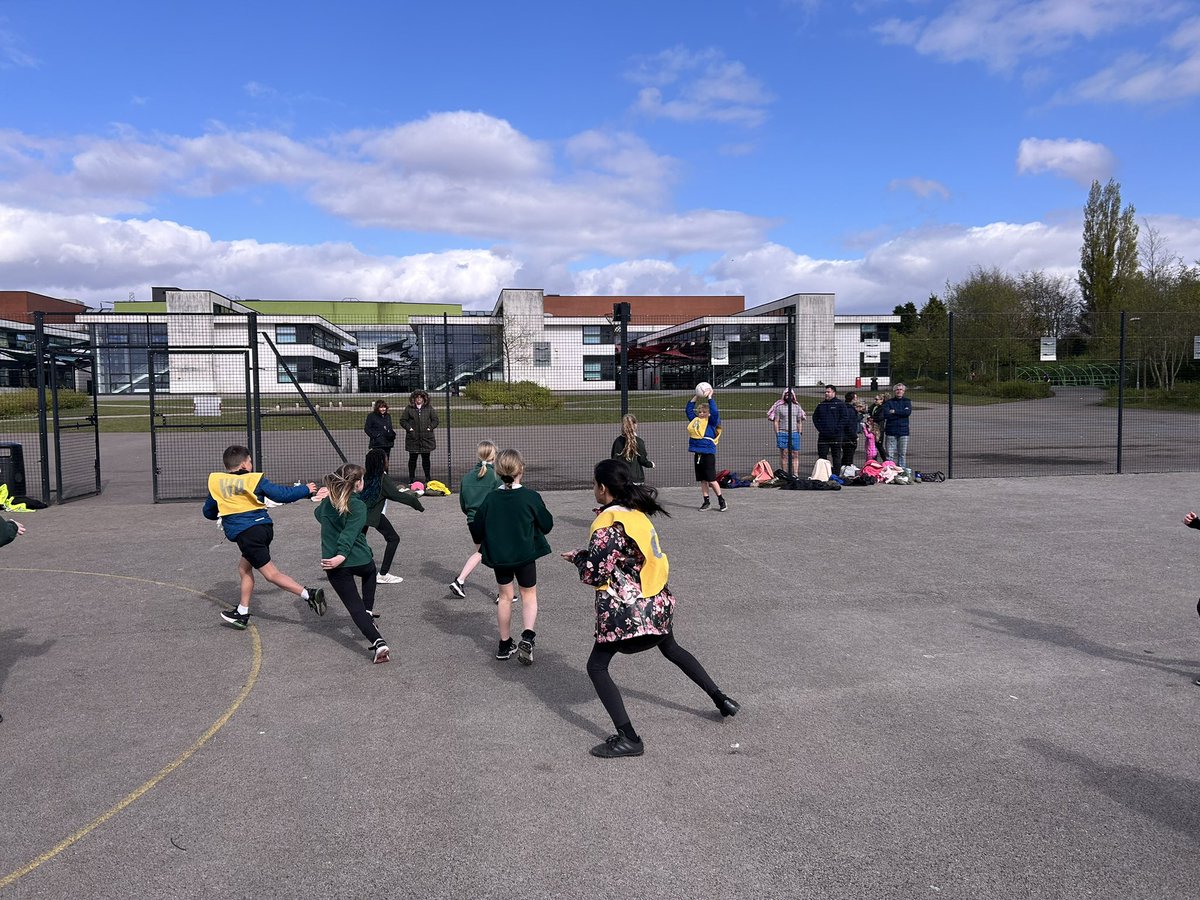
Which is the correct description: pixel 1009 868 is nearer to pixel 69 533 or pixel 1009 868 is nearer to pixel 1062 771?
pixel 1062 771

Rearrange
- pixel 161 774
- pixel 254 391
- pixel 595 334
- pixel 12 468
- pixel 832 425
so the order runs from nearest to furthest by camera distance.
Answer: pixel 161 774, pixel 12 468, pixel 254 391, pixel 832 425, pixel 595 334

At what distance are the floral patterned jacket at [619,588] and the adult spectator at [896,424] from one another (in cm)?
1212

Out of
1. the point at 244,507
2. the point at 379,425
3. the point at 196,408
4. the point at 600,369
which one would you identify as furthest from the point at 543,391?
the point at 244,507

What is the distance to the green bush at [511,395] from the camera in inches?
837

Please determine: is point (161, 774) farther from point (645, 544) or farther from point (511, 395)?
point (511, 395)

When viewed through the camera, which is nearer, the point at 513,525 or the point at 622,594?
the point at 622,594

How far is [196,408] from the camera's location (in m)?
19.6

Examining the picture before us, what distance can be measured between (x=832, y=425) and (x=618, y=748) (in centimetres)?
1173

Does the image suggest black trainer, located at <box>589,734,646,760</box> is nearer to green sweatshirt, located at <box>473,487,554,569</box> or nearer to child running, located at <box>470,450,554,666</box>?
child running, located at <box>470,450,554,666</box>

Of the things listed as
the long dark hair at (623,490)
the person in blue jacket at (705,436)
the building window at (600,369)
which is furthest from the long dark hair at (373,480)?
the building window at (600,369)

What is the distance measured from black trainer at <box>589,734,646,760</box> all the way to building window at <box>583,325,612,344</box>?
635 inches

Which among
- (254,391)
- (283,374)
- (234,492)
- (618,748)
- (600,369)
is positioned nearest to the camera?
(618,748)

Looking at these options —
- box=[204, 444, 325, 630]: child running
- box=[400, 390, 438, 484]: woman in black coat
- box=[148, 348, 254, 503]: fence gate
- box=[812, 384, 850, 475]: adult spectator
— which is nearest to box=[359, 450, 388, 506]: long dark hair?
box=[204, 444, 325, 630]: child running

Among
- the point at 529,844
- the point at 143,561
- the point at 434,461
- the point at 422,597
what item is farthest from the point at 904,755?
the point at 434,461
